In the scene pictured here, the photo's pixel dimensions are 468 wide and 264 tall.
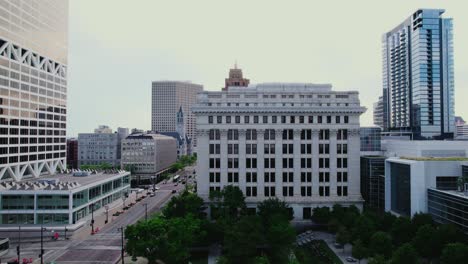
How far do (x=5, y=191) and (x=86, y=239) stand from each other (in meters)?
23.6

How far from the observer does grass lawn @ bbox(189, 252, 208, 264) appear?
187 feet

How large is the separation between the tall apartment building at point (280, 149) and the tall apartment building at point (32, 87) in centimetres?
5309

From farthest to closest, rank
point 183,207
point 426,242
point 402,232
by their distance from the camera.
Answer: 1. point 183,207
2. point 402,232
3. point 426,242

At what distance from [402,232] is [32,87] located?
106830mm

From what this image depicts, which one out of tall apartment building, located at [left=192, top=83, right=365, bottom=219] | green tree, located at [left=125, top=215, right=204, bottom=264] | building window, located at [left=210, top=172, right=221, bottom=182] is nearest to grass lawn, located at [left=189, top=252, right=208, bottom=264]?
green tree, located at [left=125, top=215, right=204, bottom=264]

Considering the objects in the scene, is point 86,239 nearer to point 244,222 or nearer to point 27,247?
point 27,247

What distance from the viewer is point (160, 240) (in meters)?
48.5

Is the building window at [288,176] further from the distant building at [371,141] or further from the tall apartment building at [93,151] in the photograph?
the tall apartment building at [93,151]

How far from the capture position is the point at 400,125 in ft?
596

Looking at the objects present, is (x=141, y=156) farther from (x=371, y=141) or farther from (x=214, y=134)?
(x=371, y=141)

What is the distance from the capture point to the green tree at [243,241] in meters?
50.8

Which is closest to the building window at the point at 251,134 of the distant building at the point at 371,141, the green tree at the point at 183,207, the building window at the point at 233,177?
the building window at the point at 233,177

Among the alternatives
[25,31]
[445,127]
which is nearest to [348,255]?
[25,31]

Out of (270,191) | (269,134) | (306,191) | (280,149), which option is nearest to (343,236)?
(306,191)
